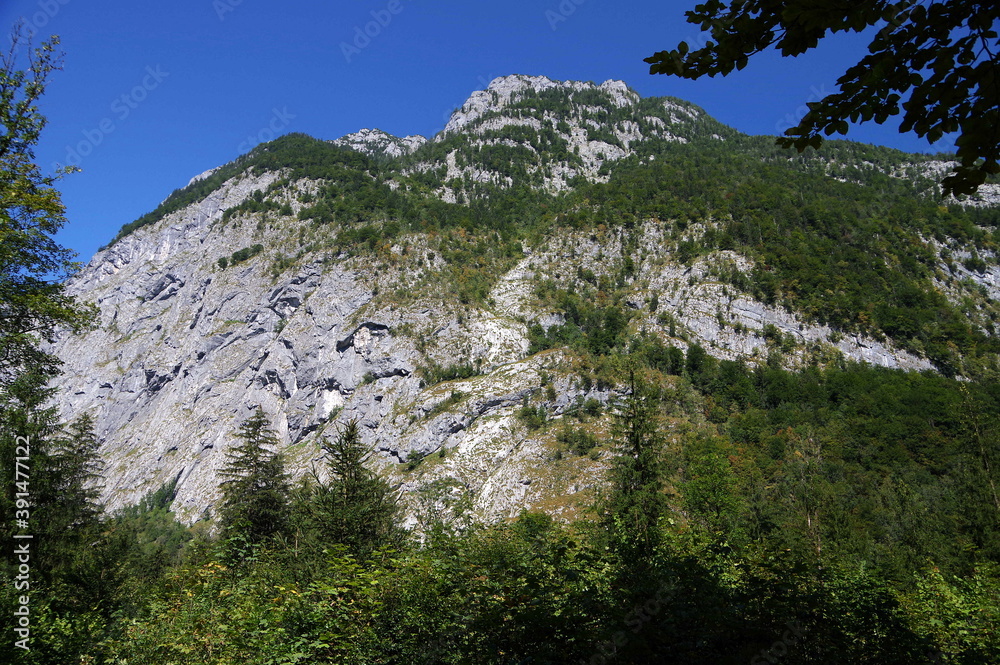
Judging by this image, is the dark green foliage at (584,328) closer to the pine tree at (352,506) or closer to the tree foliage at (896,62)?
the pine tree at (352,506)

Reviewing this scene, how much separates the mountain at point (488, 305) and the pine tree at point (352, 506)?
141ft

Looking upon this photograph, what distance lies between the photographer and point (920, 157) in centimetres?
18275

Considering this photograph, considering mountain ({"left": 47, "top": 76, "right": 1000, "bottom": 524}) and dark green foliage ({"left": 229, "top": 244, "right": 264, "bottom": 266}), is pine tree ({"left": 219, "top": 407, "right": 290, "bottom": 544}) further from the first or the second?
dark green foliage ({"left": 229, "top": 244, "right": 264, "bottom": 266})

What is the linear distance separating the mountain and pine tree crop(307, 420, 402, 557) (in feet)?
141

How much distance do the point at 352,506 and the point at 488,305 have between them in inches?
4005

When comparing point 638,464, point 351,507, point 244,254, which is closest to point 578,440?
point 638,464

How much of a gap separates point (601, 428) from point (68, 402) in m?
145

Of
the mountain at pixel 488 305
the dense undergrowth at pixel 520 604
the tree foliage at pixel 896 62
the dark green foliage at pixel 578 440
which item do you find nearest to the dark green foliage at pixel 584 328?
the mountain at pixel 488 305

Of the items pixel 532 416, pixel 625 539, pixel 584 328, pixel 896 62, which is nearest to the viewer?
pixel 896 62

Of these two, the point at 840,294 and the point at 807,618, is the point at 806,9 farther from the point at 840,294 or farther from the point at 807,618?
the point at 840,294

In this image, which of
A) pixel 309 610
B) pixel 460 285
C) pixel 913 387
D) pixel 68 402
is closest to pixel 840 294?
pixel 913 387

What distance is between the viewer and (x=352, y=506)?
17.0 metres

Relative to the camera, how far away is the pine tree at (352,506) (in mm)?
16438

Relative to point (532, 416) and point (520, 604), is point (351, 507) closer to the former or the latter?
point (520, 604)
